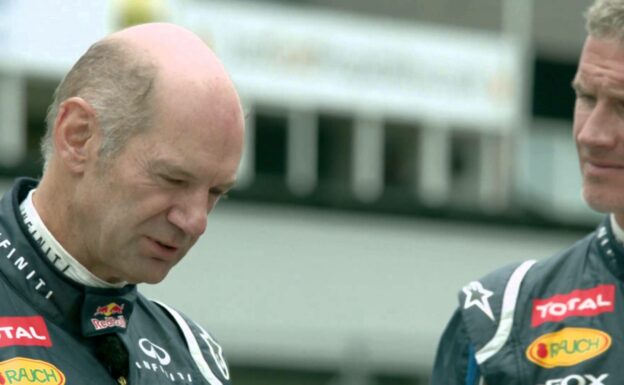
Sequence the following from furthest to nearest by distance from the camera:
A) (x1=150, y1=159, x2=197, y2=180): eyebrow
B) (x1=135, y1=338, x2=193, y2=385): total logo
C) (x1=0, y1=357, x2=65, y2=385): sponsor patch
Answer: (x1=135, y1=338, x2=193, y2=385): total logo
(x1=150, y1=159, x2=197, y2=180): eyebrow
(x1=0, y1=357, x2=65, y2=385): sponsor patch

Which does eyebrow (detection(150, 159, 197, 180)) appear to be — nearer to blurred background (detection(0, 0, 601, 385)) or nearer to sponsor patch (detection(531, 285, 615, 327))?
sponsor patch (detection(531, 285, 615, 327))

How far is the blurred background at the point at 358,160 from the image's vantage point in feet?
49.2

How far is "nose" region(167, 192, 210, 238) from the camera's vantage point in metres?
3.63

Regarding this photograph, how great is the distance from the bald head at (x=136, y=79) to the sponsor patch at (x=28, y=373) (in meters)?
0.46

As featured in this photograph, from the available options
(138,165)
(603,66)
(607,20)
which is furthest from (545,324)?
(138,165)

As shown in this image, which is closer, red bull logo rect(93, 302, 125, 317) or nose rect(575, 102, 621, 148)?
red bull logo rect(93, 302, 125, 317)

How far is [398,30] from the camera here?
19844mm

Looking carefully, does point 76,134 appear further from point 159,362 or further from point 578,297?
point 578,297

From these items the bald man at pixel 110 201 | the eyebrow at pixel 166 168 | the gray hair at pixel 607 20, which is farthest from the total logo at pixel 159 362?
the gray hair at pixel 607 20

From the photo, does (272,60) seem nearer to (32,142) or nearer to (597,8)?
(32,142)

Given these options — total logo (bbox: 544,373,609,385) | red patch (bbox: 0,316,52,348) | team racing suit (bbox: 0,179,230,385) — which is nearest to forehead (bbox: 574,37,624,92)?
total logo (bbox: 544,373,609,385)

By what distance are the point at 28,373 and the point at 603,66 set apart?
1655mm

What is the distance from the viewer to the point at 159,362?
388 cm

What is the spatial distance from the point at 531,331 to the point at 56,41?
→ 12610 millimetres
